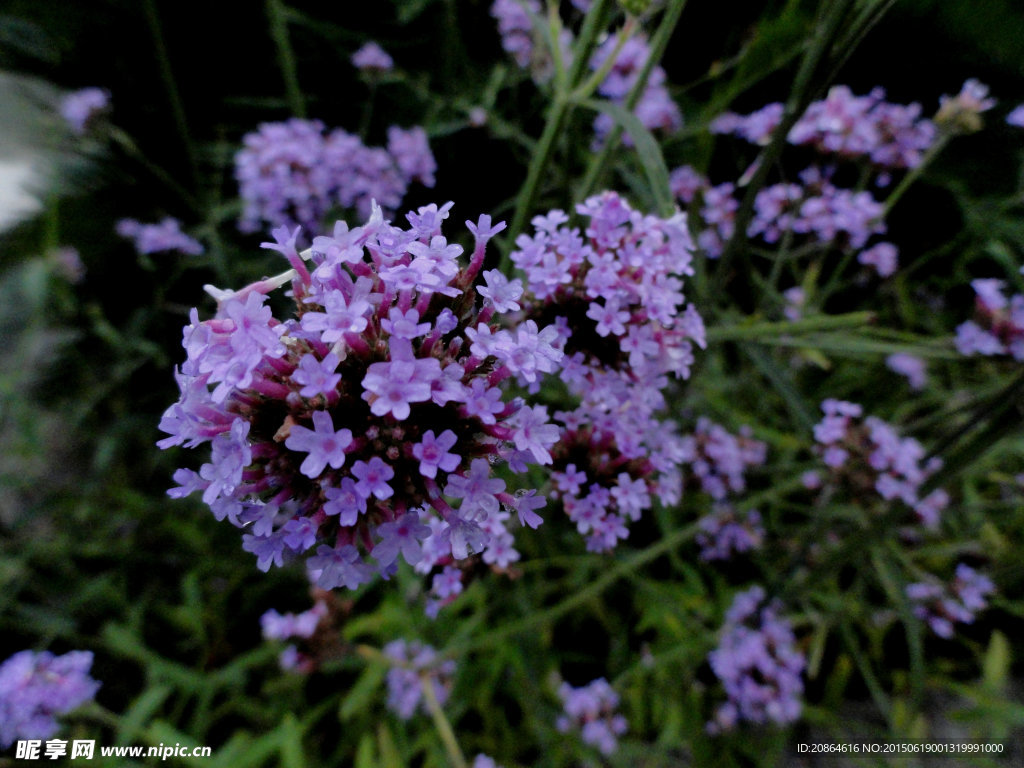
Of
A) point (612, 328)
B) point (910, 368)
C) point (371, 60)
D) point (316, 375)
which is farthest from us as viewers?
point (910, 368)

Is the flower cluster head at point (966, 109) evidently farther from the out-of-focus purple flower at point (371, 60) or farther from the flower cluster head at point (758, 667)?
the out-of-focus purple flower at point (371, 60)

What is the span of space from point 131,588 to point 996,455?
3.07 m

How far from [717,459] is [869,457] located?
0.40 meters

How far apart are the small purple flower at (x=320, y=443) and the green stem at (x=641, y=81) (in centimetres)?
78

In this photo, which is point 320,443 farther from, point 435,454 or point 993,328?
point 993,328

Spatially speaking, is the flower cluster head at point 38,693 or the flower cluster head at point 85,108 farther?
the flower cluster head at point 85,108

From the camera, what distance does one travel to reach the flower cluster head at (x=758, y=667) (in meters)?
1.72

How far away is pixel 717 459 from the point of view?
1.82m

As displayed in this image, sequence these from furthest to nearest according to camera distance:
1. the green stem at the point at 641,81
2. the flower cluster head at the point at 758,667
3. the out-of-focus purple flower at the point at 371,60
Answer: the out-of-focus purple flower at the point at 371,60 < the flower cluster head at the point at 758,667 < the green stem at the point at 641,81

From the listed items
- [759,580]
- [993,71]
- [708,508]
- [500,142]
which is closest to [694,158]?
[500,142]

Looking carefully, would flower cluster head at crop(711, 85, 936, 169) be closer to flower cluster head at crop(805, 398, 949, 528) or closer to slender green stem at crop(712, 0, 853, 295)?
slender green stem at crop(712, 0, 853, 295)

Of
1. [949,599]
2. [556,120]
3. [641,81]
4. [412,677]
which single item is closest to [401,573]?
[412,677]

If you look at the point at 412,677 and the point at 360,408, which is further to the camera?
the point at 412,677

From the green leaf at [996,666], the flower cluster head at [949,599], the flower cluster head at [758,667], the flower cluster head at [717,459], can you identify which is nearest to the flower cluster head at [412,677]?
the flower cluster head at [758,667]
